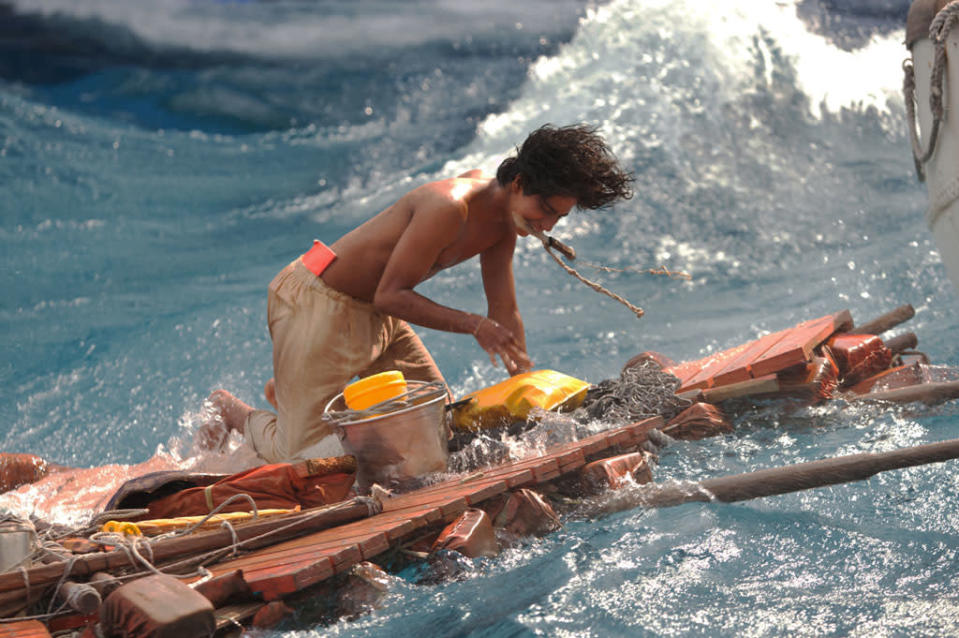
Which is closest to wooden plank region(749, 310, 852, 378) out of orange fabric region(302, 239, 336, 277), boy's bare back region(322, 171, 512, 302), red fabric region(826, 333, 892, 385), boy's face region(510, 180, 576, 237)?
red fabric region(826, 333, 892, 385)

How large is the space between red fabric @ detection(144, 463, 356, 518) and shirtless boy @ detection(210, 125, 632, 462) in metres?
0.83

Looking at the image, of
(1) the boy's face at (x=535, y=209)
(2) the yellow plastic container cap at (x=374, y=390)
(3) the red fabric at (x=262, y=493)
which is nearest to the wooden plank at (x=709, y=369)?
(1) the boy's face at (x=535, y=209)

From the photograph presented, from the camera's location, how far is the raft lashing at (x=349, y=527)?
8.45 ft

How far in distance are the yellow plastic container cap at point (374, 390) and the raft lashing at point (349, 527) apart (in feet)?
0.96

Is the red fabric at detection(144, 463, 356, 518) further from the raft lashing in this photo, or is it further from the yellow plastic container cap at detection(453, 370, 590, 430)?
the yellow plastic container cap at detection(453, 370, 590, 430)

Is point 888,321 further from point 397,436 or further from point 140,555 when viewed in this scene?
point 140,555

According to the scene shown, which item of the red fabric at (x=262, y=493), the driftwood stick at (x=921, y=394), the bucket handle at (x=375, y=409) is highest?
the bucket handle at (x=375, y=409)

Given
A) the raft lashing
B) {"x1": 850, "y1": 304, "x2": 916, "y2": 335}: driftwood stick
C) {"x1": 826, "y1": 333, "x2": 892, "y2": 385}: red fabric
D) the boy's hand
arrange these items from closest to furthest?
the raft lashing → the boy's hand → {"x1": 826, "y1": 333, "x2": 892, "y2": 385}: red fabric → {"x1": 850, "y1": 304, "x2": 916, "y2": 335}: driftwood stick

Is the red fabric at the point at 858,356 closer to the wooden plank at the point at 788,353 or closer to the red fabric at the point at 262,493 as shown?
the wooden plank at the point at 788,353

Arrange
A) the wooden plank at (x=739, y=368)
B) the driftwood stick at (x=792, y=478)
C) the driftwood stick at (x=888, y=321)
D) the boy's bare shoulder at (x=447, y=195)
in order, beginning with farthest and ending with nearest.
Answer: the driftwood stick at (x=888, y=321), the wooden plank at (x=739, y=368), the boy's bare shoulder at (x=447, y=195), the driftwood stick at (x=792, y=478)

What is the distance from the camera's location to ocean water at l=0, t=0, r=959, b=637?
2.99m

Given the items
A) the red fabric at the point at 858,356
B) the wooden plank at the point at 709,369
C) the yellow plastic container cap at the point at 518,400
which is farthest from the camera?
the red fabric at the point at 858,356

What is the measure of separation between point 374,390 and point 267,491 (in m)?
0.57

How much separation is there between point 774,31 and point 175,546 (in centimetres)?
1616
